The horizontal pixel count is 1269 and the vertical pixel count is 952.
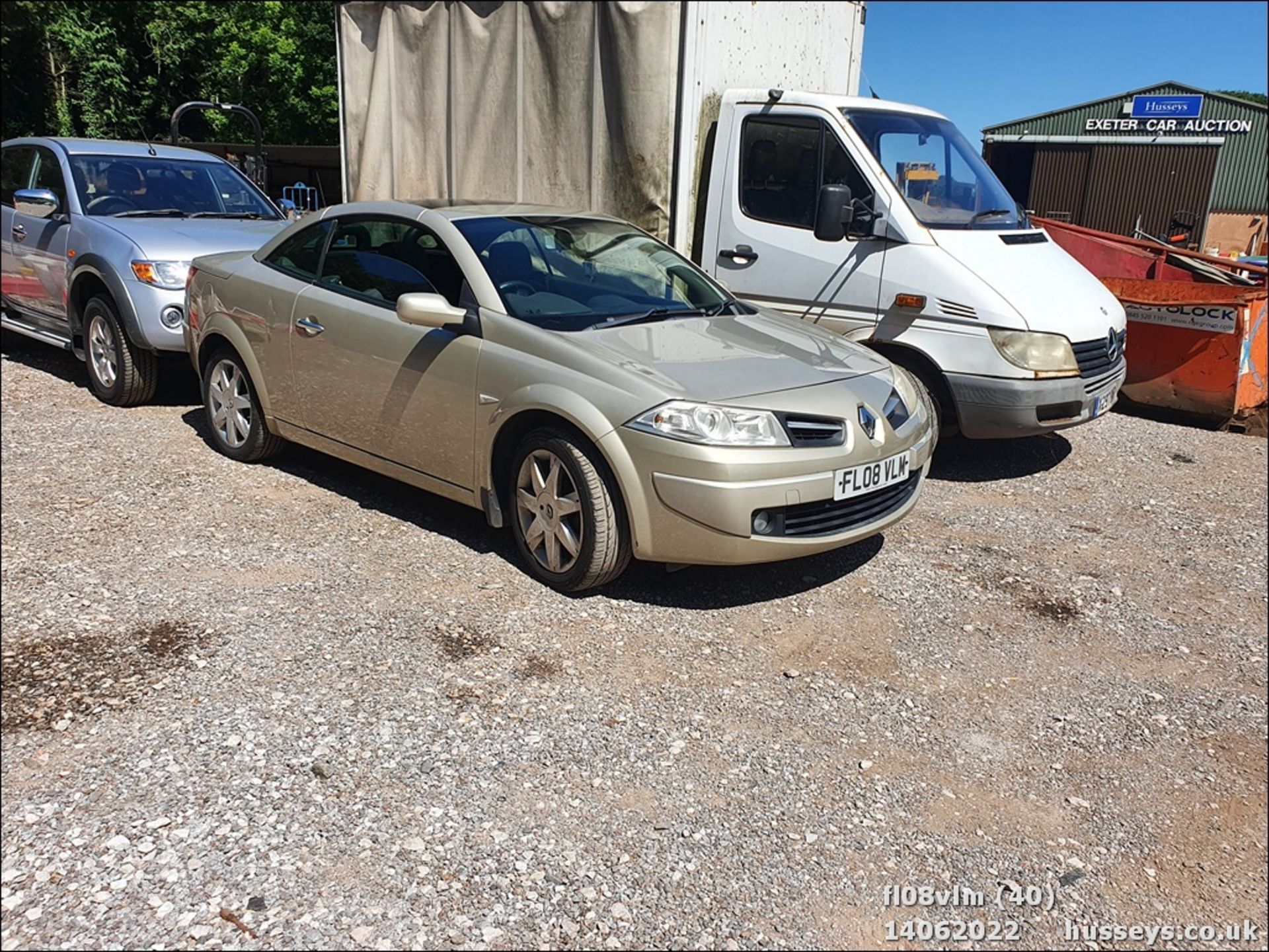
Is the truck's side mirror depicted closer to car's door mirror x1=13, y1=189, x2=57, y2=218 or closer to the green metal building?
car's door mirror x1=13, y1=189, x2=57, y2=218

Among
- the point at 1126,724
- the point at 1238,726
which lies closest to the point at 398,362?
the point at 1126,724

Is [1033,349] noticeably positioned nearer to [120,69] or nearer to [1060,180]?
[120,69]

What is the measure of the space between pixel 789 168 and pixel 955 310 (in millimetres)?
1418

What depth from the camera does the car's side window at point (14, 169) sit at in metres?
7.41

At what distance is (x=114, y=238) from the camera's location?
639 centimetres

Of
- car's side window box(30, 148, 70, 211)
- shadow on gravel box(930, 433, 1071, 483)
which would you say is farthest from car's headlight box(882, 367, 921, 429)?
car's side window box(30, 148, 70, 211)

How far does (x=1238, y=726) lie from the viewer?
11.4 ft

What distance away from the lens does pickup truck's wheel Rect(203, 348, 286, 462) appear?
540 centimetres

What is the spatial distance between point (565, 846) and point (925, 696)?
1.53m

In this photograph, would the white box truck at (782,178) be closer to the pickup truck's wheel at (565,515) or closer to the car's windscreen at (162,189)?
the car's windscreen at (162,189)

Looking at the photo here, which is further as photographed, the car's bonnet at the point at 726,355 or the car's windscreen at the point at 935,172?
the car's windscreen at the point at 935,172

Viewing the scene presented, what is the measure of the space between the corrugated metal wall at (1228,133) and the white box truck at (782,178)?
1275 inches

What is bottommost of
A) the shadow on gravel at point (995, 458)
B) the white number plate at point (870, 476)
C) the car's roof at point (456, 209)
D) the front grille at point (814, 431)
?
the shadow on gravel at point (995, 458)

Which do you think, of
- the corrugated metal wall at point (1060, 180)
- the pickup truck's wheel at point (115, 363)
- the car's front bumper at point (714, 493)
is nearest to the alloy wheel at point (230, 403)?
the pickup truck's wheel at point (115, 363)
